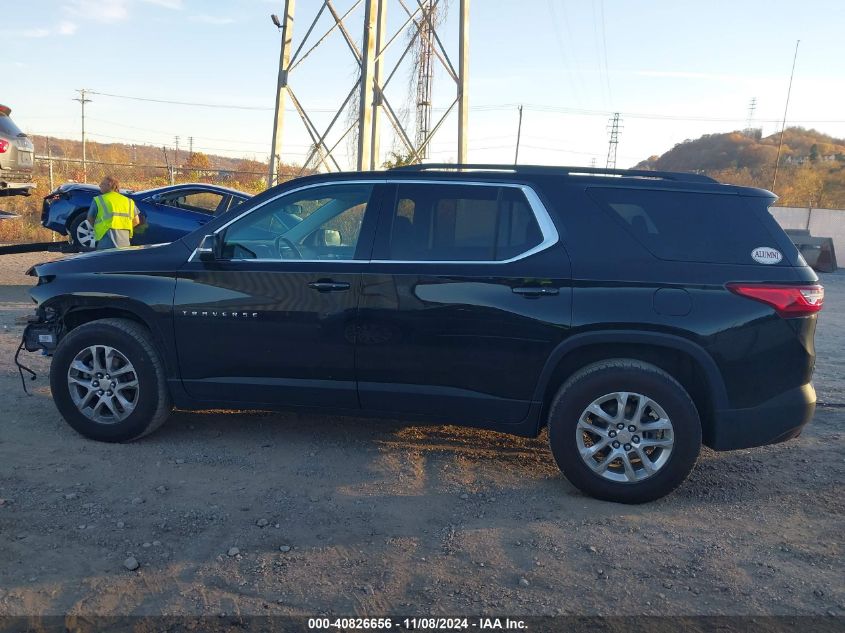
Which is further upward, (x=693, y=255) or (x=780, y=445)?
(x=693, y=255)

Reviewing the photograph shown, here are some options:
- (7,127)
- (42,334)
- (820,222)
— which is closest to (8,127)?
(7,127)

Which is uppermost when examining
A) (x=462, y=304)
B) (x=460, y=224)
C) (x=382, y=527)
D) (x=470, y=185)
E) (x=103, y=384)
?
(x=470, y=185)

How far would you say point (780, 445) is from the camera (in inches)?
206

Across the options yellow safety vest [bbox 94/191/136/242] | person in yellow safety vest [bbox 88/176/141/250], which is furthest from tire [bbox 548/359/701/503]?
yellow safety vest [bbox 94/191/136/242]

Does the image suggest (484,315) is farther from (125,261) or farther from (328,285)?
(125,261)

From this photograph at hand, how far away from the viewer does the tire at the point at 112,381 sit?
183 inches

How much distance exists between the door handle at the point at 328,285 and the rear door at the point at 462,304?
136 millimetres

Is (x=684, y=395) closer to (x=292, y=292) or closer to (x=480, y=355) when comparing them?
(x=480, y=355)

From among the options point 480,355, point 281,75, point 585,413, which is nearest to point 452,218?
point 480,355

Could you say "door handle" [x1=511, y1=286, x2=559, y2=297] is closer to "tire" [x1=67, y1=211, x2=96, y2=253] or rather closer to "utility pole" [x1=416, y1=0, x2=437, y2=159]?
"tire" [x1=67, y1=211, x2=96, y2=253]

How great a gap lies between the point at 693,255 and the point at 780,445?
6.88 feet

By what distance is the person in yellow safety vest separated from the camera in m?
9.10

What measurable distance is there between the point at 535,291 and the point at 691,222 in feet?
3.34

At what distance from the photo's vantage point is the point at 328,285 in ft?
14.3
